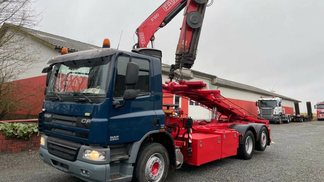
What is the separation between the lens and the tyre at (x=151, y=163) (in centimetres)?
394

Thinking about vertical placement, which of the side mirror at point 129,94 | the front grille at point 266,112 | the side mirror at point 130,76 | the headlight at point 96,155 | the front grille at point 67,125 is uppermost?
the front grille at point 266,112

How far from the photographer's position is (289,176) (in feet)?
17.9

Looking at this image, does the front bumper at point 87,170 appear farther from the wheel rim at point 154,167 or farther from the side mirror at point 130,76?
the side mirror at point 130,76

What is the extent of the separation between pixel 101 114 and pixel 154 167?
1.55 metres

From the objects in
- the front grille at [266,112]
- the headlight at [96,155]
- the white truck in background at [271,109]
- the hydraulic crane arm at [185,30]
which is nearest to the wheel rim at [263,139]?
the hydraulic crane arm at [185,30]

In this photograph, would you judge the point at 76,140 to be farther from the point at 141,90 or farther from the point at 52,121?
the point at 141,90

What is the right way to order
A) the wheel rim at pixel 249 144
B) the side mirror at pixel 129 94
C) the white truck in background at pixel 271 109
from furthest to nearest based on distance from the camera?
the white truck in background at pixel 271 109, the wheel rim at pixel 249 144, the side mirror at pixel 129 94

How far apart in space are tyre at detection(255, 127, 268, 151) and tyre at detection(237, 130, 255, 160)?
60 centimetres

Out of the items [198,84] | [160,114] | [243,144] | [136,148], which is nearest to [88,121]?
[136,148]

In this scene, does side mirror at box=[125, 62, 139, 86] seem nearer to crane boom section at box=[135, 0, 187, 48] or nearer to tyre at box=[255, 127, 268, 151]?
crane boom section at box=[135, 0, 187, 48]

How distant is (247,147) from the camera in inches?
292

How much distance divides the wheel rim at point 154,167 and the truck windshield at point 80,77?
5.12 ft

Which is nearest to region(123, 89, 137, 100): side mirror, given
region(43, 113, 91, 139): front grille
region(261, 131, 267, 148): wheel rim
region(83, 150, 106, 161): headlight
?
region(43, 113, 91, 139): front grille

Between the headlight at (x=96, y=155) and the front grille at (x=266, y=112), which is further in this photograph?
the front grille at (x=266, y=112)
